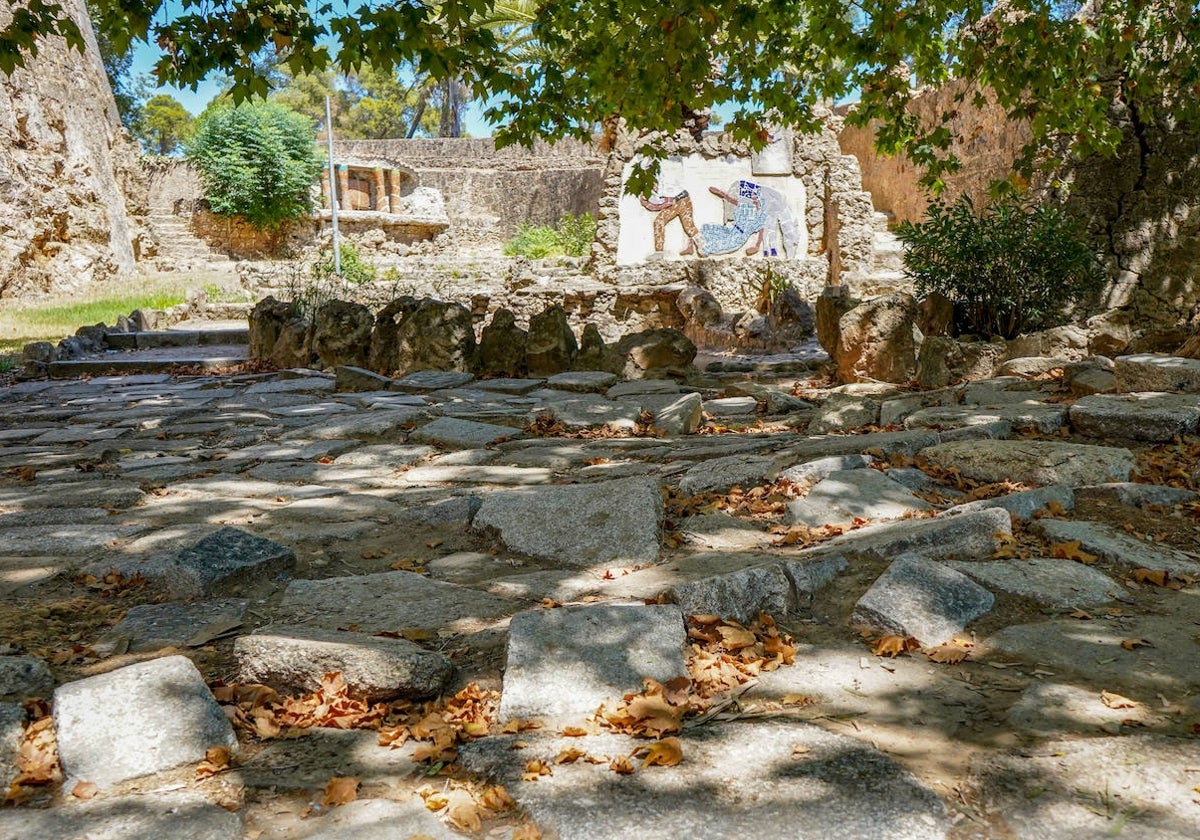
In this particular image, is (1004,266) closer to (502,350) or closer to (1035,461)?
(502,350)

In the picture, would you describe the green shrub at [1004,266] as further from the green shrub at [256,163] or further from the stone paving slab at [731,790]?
the green shrub at [256,163]

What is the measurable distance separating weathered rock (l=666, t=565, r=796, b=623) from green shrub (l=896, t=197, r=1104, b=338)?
19.3 feet

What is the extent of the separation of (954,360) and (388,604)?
18.4ft

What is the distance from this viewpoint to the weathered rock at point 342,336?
25.7 ft

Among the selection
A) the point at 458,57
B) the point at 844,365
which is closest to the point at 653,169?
the point at 458,57

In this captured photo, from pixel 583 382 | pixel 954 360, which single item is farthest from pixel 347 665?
pixel 954 360

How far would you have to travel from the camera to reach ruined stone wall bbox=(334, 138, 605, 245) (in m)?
26.7

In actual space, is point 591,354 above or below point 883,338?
below

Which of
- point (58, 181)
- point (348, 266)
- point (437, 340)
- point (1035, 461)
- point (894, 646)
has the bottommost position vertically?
point (894, 646)

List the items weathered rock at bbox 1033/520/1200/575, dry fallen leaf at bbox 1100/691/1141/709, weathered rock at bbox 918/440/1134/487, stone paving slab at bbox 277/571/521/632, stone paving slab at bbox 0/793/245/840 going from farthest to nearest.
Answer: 1. weathered rock at bbox 918/440/1134/487
2. weathered rock at bbox 1033/520/1200/575
3. stone paving slab at bbox 277/571/521/632
4. dry fallen leaf at bbox 1100/691/1141/709
5. stone paving slab at bbox 0/793/245/840

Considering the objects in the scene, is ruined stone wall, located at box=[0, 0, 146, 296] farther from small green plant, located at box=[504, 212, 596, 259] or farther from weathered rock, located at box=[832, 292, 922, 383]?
weathered rock, located at box=[832, 292, 922, 383]

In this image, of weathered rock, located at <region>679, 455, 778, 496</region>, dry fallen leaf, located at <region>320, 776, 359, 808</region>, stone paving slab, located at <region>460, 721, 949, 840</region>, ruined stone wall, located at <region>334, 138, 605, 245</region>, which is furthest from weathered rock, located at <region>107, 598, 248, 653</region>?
ruined stone wall, located at <region>334, 138, 605, 245</region>

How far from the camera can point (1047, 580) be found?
2.16 metres

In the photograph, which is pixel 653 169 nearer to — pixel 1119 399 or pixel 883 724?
pixel 1119 399
